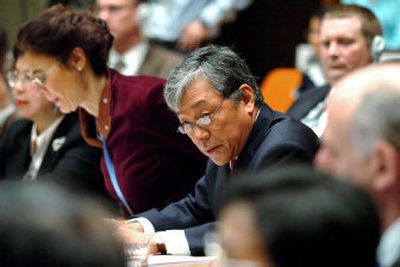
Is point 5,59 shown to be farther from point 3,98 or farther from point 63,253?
point 63,253

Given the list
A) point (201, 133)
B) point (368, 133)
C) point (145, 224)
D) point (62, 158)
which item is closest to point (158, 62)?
point (62, 158)

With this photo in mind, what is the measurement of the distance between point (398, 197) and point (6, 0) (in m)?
5.13

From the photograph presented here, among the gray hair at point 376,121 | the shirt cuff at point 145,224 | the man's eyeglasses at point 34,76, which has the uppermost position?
the gray hair at point 376,121

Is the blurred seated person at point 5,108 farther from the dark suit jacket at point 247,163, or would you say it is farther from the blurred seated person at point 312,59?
the dark suit jacket at point 247,163

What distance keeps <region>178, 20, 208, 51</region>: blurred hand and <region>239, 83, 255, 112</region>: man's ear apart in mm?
2543

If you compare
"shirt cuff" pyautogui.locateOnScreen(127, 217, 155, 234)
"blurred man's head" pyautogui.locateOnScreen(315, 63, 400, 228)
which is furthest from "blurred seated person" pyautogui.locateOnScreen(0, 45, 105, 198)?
"blurred man's head" pyautogui.locateOnScreen(315, 63, 400, 228)

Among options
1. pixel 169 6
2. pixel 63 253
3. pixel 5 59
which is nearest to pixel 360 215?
pixel 63 253

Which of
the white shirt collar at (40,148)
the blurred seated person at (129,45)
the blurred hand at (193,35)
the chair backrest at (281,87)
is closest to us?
the white shirt collar at (40,148)

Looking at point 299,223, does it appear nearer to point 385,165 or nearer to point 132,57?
point 385,165

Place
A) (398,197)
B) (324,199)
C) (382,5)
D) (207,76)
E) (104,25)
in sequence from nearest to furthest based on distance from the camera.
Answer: (324,199), (398,197), (207,76), (104,25), (382,5)

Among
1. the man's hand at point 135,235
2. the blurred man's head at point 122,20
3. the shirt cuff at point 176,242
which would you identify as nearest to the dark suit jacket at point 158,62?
the blurred man's head at point 122,20

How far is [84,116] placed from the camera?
3.76 m

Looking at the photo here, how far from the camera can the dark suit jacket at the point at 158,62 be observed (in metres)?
4.84

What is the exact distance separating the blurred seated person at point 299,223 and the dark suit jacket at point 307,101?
236 cm
